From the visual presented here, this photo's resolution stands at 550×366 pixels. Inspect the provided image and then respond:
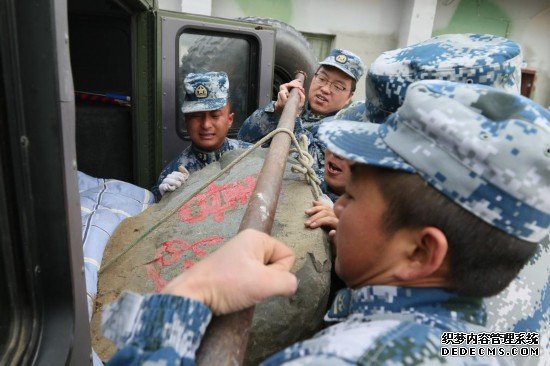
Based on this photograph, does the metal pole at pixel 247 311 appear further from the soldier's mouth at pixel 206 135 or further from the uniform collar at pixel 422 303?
the soldier's mouth at pixel 206 135

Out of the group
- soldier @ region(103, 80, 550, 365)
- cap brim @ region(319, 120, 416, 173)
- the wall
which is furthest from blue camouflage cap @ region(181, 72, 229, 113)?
the wall

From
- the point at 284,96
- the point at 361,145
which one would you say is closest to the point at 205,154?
the point at 284,96

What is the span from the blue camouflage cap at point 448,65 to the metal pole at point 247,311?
1.27 ft

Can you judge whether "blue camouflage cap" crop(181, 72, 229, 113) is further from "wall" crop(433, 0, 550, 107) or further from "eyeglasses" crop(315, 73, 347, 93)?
"wall" crop(433, 0, 550, 107)

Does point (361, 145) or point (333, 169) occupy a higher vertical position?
point (361, 145)

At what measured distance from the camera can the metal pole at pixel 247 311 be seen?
0.63 metres

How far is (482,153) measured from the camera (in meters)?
0.65

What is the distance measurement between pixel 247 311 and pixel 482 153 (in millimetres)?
460

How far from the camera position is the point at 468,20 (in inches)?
315

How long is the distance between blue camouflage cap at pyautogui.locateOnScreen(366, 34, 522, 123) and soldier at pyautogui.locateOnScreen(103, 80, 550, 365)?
0.44 m

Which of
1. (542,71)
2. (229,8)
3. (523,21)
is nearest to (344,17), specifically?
(229,8)

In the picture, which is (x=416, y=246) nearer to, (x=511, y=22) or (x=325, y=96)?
(x=325, y=96)

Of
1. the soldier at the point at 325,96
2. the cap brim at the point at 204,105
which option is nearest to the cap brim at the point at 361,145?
the cap brim at the point at 204,105

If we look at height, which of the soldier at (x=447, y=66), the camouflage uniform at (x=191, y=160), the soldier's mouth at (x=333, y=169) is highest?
the soldier at (x=447, y=66)
